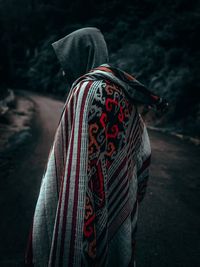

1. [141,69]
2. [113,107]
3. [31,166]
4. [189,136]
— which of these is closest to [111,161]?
[113,107]

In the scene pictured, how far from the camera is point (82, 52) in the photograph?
5.21 feet

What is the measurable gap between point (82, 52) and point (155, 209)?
131 inches

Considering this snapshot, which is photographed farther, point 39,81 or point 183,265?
point 39,81

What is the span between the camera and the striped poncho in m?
1.27

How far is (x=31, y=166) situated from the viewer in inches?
230

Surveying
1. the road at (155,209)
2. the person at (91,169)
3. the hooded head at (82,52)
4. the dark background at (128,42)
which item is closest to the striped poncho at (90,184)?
the person at (91,169)

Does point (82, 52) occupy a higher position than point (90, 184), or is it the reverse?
point (82, 52)

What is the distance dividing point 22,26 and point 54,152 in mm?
38010

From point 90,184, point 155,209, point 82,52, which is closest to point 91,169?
point 90,184

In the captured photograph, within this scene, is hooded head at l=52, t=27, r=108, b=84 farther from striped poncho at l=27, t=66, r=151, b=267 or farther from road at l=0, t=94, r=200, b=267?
road at l=0, t=94, r=200, b=267

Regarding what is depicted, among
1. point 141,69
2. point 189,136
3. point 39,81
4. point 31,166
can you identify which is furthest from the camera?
point 39,81

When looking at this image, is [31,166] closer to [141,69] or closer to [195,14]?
[141,69]

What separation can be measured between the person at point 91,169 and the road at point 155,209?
173cm

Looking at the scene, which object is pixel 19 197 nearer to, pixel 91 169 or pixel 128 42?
pixel 91 169
